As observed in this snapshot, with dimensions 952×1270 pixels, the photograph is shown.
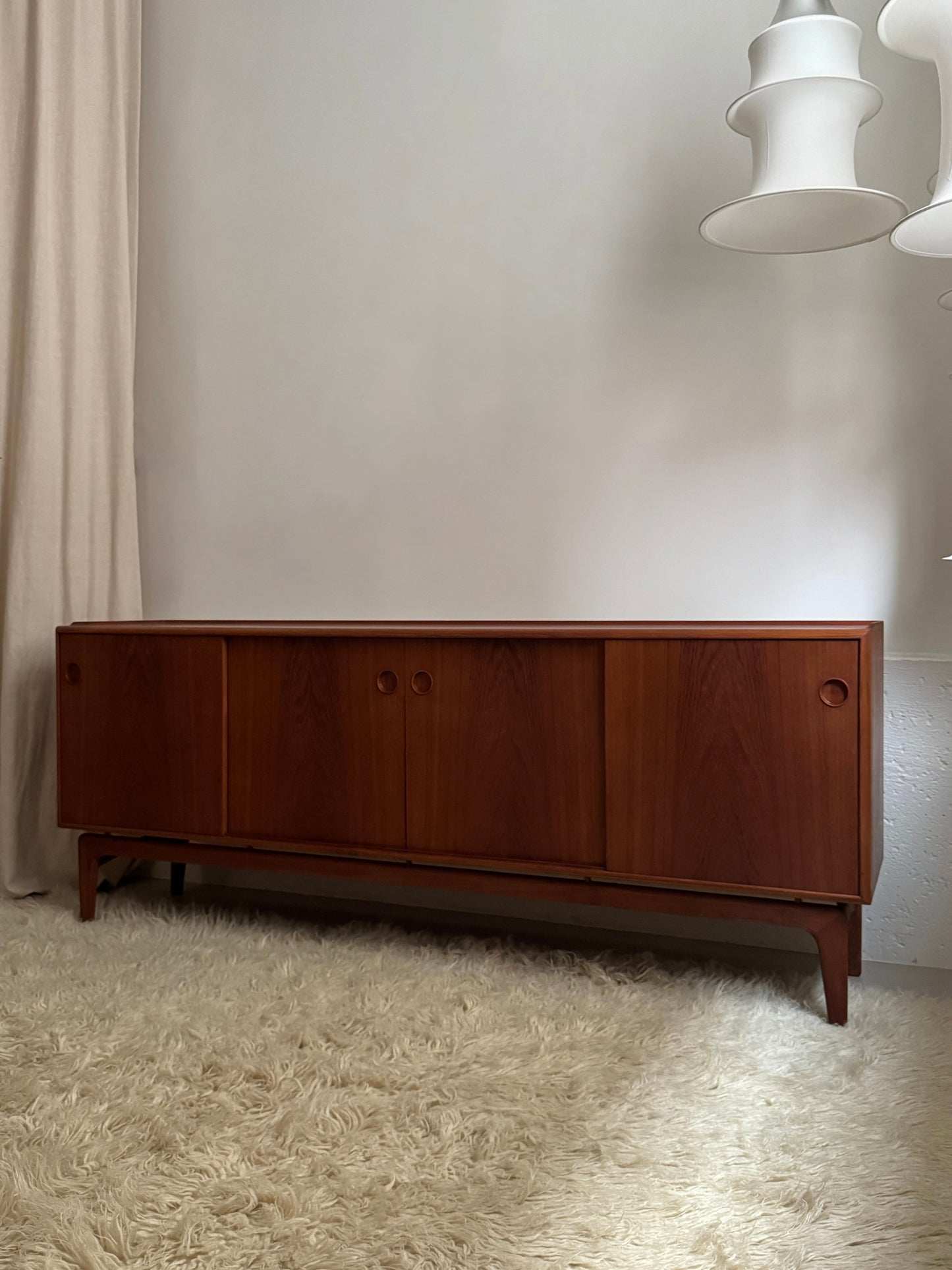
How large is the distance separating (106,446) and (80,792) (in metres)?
0.92

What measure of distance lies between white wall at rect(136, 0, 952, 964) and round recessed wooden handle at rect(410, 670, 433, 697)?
0.49 meters

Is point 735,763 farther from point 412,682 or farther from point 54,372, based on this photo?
point 54,372

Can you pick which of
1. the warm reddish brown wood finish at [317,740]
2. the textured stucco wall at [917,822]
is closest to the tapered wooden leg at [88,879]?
the warm reddish brown wood finish at [317,740]

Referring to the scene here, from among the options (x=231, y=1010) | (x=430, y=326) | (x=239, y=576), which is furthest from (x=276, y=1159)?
(x=430, y=326)

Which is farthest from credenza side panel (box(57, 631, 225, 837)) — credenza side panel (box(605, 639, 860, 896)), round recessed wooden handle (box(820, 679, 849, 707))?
round recessed wooden handle (box(820, 679, 849, 707))

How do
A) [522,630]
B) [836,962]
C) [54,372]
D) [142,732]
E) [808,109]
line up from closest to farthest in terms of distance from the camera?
1. [808,109]
2. [836,962]
3. [522,630]
4. [142,732]
5. [54,372]

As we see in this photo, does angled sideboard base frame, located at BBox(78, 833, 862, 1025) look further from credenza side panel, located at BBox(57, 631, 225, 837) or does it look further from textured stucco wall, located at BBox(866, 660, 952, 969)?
textured stucco wall, located at BBox(866, 660, 952, 969)

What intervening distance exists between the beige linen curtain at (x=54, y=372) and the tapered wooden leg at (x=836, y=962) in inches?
69.4

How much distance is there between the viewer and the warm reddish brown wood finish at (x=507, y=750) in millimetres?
1748

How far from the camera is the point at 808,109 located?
150 centimetres

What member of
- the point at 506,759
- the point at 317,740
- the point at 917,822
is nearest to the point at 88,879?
the point at 317,740

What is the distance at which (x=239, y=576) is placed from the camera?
2.58m

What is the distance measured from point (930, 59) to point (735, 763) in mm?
1059

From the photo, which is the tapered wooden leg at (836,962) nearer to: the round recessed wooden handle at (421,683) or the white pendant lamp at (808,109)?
the round recessed wooden handle at (421,683)
